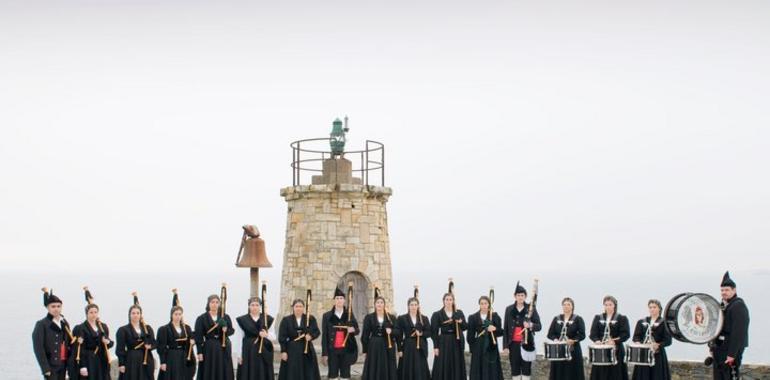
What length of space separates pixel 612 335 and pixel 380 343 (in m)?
3.76

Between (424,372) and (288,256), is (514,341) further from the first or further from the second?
(288,256)

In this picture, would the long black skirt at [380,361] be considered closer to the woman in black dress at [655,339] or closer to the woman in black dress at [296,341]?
the woman in black dress at [296,341]

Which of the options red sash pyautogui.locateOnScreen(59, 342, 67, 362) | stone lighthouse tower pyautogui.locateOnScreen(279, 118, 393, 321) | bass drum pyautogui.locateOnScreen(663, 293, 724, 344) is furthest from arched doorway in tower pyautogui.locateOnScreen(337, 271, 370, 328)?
bass drum pyautogui.locateOnScreen(663, 293, 724, 344)

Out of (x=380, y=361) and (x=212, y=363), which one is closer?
(x=212, y=363)

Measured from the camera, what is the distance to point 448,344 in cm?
1711

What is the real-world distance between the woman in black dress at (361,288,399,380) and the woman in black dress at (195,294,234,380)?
233 cm

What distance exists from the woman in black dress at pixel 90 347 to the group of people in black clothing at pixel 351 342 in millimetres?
14

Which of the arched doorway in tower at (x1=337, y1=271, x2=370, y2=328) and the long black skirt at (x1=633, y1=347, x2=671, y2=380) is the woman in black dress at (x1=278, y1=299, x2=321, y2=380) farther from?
the arched doorway in tower at (x1=337, y1=271, x2=370, y2=328)

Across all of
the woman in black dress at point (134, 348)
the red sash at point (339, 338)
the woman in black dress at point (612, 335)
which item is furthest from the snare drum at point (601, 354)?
the woman in black dress at point (134, 348)

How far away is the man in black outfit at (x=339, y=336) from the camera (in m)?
17.2

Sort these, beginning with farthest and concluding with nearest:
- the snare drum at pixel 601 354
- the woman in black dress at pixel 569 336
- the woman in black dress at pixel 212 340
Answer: the woman in black dress at pixel 569 336 < the woman in black dress at pixel 212 340 < the snare drum at pixel 601 354

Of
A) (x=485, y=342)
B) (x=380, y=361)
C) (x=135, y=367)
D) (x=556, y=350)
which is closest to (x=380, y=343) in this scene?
(x=380, y=361)

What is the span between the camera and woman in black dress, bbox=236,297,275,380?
16.2m

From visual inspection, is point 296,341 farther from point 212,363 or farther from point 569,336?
point 569,336
